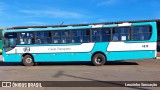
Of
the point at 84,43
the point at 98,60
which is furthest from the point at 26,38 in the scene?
the point at 98,60

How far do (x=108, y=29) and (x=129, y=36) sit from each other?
1.42 metres

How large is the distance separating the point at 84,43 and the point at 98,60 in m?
1.44

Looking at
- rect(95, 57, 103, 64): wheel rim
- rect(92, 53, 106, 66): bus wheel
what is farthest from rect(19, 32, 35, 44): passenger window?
rect(95, 57, 103, 64): wheel rim

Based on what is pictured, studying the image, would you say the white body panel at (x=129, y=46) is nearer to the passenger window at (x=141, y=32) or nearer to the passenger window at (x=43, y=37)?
the passenger window at (x=141, y=32)

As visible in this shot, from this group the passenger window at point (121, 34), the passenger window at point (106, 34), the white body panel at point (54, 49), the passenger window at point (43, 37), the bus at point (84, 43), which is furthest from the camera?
the passenger window at point (43, 37)

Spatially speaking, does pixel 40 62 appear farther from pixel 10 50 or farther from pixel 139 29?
pixel 139 29

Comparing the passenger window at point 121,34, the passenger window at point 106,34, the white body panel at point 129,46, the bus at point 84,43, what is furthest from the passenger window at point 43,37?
the passenger window at point 121,34

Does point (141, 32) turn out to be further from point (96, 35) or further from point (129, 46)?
point (96, 35)

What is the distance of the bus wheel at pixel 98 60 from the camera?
69.2ft

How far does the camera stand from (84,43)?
21375mm

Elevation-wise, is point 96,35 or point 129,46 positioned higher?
point 96,35

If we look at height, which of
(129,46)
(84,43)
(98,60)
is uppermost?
(84,43)

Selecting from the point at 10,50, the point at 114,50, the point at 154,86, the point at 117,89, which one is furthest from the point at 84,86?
the point at 10,50

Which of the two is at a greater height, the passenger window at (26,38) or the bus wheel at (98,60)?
the passenger window at (26,38)
